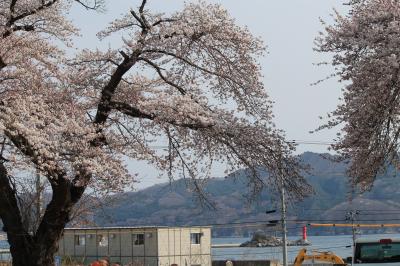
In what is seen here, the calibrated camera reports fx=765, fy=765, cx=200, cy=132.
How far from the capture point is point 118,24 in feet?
65.8

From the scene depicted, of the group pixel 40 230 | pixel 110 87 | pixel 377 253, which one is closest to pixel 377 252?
pixel 377 253

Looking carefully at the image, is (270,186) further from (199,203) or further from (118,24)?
(118,24)

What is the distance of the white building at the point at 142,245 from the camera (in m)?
52.8

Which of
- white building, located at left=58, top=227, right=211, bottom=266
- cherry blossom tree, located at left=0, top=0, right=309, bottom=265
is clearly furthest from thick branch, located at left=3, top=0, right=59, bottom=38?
white building, located at left=58, top=227, right=211, bottom=266

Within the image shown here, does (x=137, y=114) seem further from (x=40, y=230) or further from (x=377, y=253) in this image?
(x=377, y=253)

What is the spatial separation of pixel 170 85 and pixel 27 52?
3.83 metres

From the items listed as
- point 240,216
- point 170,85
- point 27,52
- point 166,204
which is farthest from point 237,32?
point 166,204

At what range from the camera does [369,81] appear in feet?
53.3

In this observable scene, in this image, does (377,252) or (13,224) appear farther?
(13,224)

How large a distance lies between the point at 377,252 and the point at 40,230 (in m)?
8.41

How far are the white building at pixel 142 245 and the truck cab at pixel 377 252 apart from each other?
34.5 m

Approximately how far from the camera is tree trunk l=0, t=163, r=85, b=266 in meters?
19.2

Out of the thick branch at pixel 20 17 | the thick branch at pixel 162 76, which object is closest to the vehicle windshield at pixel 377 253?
the thick branch at pixel 162 76

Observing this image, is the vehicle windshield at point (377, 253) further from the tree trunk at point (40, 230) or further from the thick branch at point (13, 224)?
the thick branch at point (13, 224)
